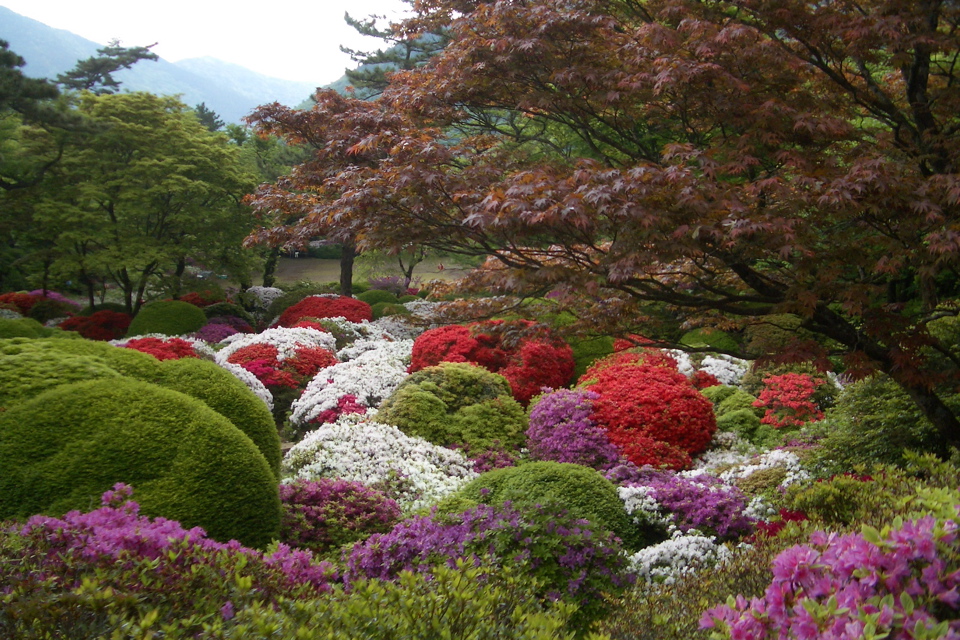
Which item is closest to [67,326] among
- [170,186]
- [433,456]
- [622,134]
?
[170,186]

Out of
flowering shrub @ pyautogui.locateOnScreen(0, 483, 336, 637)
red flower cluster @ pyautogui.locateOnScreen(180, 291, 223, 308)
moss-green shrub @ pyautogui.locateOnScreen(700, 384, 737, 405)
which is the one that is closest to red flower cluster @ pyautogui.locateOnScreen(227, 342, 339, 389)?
moss-green shrub @ pyautogui.locateOnScreen(700, 384, 737, 405)

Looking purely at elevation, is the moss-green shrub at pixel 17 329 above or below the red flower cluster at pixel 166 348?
above

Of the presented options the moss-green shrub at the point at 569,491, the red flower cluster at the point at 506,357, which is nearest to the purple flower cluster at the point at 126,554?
the moss-green shrub at the point at 569,491

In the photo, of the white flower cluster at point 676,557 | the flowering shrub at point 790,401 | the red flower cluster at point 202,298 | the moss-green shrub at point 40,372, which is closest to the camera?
the white flower cluster at point 676,557

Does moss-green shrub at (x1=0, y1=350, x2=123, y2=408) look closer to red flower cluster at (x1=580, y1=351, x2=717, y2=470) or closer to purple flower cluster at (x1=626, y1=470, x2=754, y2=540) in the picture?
purple flower cluster at (x1=626, y1=470, x2=754, y2=540)

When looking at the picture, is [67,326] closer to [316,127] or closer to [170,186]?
[170,186]

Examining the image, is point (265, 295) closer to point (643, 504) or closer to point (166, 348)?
point (166, 348)

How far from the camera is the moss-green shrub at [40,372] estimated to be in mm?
4438

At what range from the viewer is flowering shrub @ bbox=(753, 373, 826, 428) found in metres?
7.93

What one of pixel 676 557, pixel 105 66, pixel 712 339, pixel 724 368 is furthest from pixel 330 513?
pixel 105 66

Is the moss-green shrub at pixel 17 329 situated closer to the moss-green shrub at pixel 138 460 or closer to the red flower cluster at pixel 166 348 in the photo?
the red flower cluster at pixel 166 348

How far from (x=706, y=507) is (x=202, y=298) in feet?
54.4

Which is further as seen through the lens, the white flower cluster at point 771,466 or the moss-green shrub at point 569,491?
the white flower cluster at point 771,466

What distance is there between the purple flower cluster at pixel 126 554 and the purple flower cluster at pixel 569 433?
423cm
